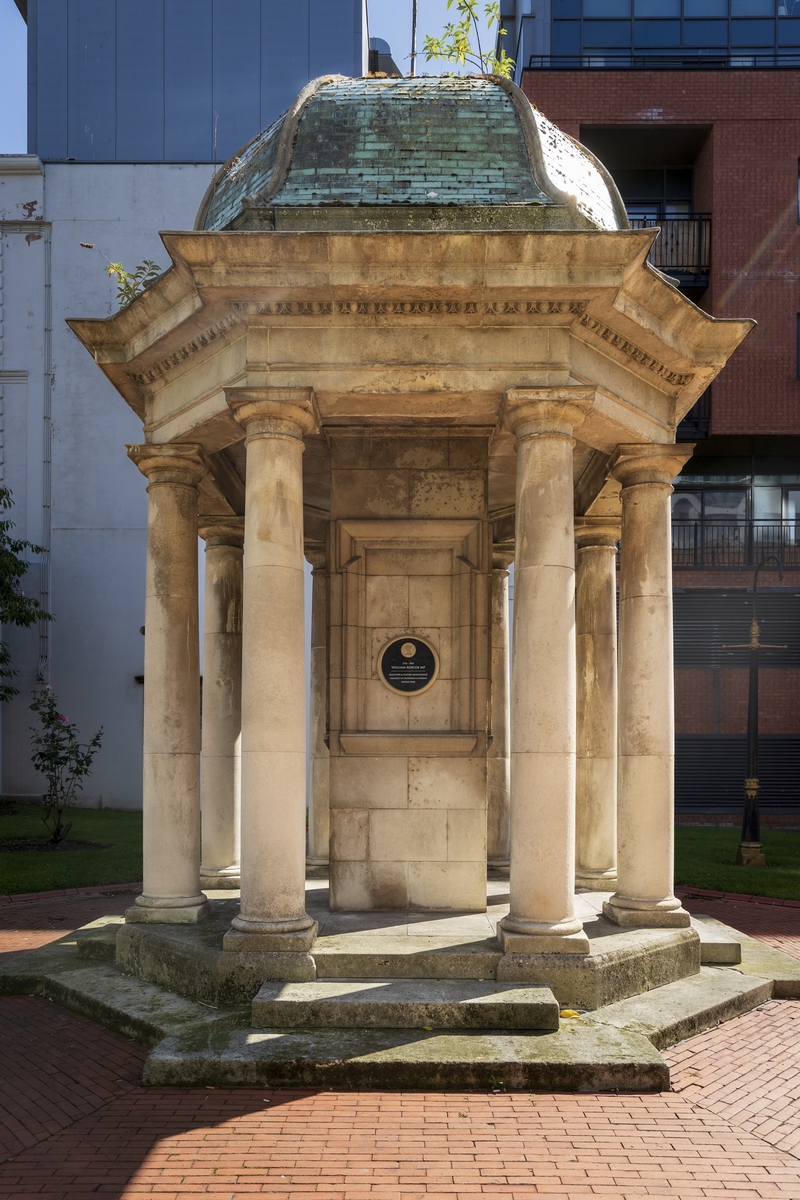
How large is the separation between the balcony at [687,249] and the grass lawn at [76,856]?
22841mm

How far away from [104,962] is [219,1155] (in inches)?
199

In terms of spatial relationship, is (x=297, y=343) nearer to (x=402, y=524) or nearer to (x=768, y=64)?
(x=402, y=524)

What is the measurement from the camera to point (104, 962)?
11.7 meters

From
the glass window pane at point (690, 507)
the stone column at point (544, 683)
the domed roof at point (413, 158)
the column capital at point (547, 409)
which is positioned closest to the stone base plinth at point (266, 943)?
the stone column at point (544, 683)

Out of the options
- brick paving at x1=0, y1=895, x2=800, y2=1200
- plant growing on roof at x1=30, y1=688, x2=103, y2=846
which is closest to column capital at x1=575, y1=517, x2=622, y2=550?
brick paving at x1=0, y1=895, x2=800, y2=1200

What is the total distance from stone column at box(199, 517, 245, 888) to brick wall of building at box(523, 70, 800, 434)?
21.9 meters

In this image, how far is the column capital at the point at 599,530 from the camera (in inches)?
580

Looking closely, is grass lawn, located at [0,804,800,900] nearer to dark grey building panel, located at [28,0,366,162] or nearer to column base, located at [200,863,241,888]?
column base, located at [200,863,241,888]

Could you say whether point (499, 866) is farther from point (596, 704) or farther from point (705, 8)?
point (705, 8)

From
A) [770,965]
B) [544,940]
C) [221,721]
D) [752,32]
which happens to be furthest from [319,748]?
[752,32]

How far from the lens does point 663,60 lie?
113 feet

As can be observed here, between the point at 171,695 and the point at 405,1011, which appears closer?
the point at 405,1011

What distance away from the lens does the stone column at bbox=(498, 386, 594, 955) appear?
380 inches

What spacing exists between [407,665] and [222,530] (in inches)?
145
